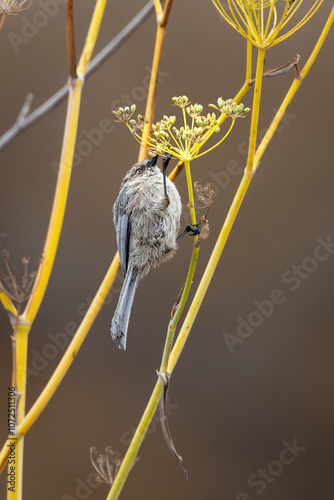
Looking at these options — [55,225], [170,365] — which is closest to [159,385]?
[170,365]

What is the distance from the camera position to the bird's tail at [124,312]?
3.10 feet

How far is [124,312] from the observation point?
1.03 meters

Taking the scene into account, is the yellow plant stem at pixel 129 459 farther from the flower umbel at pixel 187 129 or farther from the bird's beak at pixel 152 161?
the bird's beak at pixel 152 161

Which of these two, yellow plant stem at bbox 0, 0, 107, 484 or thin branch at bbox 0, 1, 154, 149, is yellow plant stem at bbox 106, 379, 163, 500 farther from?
thin branch at bbox 0, 1, 154, 149

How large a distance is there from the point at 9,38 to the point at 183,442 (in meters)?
1.96

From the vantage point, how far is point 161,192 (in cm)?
119

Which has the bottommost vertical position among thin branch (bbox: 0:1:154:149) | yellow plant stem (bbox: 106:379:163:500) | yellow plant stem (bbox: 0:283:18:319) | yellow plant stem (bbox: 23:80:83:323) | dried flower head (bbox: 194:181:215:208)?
yellow plant stem (bbox: 106:379:163:500)

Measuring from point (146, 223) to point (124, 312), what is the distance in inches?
9.9

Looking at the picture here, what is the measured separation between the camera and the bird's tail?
3.10ft

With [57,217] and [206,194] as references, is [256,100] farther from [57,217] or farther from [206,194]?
[57,217]

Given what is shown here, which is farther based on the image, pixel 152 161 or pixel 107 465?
pixel 152 161

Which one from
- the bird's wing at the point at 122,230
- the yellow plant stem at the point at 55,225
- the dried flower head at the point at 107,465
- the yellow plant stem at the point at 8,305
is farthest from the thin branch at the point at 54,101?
the dried flower head at the point at 107,465

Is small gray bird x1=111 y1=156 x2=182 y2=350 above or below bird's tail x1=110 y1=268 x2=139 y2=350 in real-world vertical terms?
above

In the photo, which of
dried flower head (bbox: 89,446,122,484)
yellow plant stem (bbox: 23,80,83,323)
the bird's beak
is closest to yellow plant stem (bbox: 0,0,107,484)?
yellow plant stem (bbox: 23,80,83,323)
